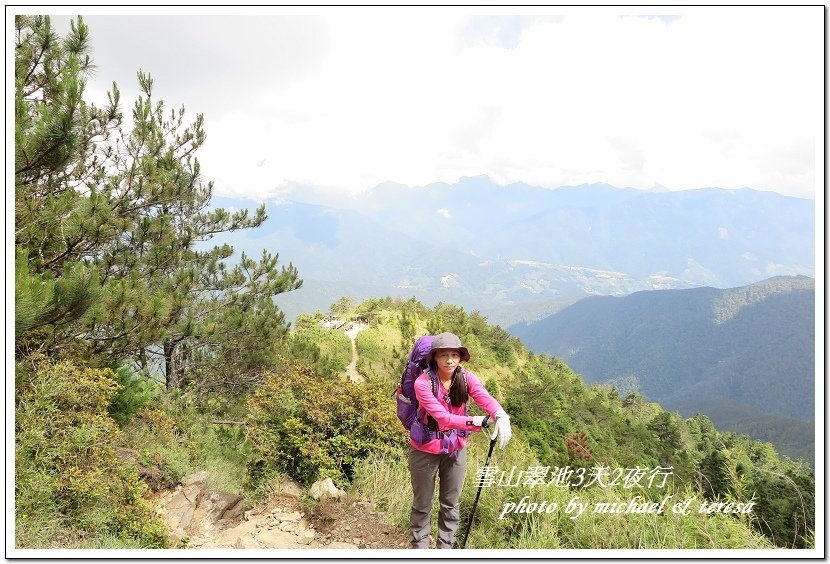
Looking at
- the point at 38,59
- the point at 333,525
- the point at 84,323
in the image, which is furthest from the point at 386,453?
the point at 38,59

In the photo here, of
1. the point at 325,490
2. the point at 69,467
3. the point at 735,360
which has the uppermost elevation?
the point at 69,467

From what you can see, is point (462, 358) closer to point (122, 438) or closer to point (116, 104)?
point (122, 438)

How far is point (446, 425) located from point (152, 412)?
3712 millimetres

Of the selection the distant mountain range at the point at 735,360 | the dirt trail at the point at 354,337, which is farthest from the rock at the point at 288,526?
the distant mountain range at the point at 735,360

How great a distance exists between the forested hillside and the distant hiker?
0.74 metres

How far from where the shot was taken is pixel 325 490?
14.1ft

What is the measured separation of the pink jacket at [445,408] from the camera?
112 inches

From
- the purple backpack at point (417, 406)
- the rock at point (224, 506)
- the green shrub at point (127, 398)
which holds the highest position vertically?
the purple backpack at point (417, 406)

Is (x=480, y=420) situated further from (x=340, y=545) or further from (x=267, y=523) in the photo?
(x=267, y=523)

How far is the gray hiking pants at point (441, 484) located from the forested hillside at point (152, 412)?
0.56 m

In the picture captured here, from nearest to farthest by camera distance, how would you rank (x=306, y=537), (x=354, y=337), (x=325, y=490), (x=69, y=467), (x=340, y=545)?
(x=69, y=467), (x=340, y=545), (x=306, y=537), (x=325, y=490), (x=354, y=337)

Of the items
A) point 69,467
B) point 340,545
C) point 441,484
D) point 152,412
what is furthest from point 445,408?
point 152,412

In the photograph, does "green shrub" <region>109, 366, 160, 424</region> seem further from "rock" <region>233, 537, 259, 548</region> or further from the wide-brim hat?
the wide-brim hat

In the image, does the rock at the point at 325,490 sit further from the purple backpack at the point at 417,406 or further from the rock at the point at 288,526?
the purple backpack at the point at 417,406
